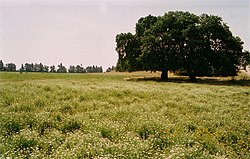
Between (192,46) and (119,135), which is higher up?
(192,46)

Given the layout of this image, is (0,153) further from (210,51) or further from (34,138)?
(210,51)

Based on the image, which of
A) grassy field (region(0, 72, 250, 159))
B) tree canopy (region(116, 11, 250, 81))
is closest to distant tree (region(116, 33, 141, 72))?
tree canopy (region(116, 11, 250, 81))

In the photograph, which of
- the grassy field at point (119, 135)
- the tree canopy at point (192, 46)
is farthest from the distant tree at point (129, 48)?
the grassy field at point (119, 135)

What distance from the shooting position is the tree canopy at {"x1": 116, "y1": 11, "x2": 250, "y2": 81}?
1810 inches

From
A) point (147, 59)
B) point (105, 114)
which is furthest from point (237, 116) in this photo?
point (147, 59)

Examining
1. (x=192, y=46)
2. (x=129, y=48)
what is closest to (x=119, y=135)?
(x=192, y=46)

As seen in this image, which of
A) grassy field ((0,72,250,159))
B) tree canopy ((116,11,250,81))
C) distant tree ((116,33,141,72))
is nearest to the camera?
grassy field ((0,72,250,159))

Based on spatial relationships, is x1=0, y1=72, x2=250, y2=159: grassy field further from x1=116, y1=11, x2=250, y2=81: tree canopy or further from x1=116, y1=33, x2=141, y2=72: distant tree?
x1=116, y1=33, x2=141, y2=72: distant tree

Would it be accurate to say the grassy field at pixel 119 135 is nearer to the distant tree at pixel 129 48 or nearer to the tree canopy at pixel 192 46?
the tree canopy at pixel 192 46

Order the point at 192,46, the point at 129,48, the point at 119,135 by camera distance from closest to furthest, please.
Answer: the point at 119,135 < the point at 192,46 < the point at 129,48

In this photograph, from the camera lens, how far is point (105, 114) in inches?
528

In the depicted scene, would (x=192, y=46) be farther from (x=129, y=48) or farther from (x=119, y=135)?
(x=119, y=135)

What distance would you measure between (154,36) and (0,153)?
144 feet

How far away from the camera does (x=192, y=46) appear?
149 ft
